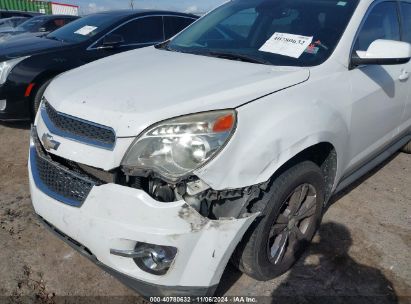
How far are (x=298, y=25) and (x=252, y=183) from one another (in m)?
1.42

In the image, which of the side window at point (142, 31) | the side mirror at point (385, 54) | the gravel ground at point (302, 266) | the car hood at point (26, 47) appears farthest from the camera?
the side window at point (142, 31)

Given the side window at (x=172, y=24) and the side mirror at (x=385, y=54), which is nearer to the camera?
the side mirror at (x=385, y=54)

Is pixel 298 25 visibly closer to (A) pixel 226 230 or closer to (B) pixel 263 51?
(B) pixel 263 51

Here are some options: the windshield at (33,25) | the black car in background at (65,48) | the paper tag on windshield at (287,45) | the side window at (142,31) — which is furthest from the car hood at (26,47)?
the windshield at (33,25)

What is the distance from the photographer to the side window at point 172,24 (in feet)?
18.4

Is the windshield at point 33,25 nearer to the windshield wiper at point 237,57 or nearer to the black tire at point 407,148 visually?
the windshield wiper at point 237,57

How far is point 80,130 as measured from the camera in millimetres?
1869

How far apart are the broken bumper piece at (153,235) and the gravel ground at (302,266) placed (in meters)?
0.45

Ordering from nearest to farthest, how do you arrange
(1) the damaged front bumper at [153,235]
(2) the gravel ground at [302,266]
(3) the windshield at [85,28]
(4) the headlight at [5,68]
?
(1) the damaged front bumper at [153,235], (2) the gravel ground at [302,266], (4) the headlight at [5,68], (3) the windshield at [85,28]

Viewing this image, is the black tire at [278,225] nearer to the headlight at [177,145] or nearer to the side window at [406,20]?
the headlight at [177,145]

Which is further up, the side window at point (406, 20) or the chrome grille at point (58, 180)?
the side window at point (406, 20)

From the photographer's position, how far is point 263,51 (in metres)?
2.49

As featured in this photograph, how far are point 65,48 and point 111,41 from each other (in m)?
0.57

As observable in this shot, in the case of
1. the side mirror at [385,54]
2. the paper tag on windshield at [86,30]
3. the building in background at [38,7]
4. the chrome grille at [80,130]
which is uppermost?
the side mirror at [385,54]
